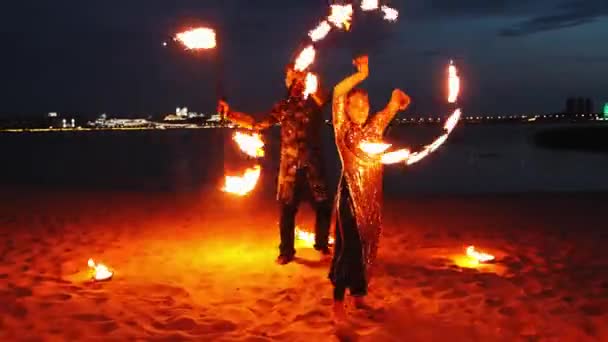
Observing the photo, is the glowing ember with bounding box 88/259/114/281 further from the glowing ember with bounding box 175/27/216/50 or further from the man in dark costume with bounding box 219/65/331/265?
the glowing ember with bounding box 175/27/216/50

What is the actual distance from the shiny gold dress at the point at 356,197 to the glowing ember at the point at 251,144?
1.72m

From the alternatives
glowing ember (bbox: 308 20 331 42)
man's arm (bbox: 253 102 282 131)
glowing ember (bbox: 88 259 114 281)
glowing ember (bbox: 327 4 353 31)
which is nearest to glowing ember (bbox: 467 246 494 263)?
man's arm (bbox: 253 102 282 131)

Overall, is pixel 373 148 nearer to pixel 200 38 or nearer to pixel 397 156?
pixel 397 156

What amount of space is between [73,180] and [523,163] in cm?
2661

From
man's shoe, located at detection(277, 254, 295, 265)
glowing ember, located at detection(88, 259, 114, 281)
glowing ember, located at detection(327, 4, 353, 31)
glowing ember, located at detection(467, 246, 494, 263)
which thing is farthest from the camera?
glowing ember, located at detection(467, 246, 494, 263)

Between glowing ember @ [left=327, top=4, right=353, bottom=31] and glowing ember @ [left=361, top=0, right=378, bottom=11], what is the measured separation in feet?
0.36

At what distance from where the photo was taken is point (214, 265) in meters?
7.73

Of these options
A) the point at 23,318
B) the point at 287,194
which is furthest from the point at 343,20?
the point at 23,318

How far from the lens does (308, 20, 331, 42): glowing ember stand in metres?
5.78

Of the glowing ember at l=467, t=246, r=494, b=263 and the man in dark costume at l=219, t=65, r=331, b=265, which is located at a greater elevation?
the man in dark costume at l=219, t=65, r=331, b=265

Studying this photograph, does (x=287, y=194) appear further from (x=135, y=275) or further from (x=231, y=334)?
(x=231, y=334)

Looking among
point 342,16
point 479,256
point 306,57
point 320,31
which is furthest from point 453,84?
point 479,256

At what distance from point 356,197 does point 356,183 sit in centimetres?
12

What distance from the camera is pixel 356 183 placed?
537 cm
